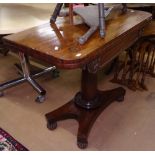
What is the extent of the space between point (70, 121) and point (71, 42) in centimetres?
69

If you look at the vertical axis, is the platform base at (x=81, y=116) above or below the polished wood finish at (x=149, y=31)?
below

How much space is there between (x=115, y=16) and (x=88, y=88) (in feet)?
1.70

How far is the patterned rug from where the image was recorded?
134 cm

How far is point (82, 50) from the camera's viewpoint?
1.01 metres

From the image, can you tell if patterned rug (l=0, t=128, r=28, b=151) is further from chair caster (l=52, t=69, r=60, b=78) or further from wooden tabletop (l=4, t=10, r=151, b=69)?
chair caster (l=52, t=69, r=60, b=78)

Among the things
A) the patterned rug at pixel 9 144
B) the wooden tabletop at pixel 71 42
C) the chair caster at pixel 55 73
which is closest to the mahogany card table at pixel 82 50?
the wooden tabletop at pixel 71 42

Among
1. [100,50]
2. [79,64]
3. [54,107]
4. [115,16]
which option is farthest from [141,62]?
[79,64]

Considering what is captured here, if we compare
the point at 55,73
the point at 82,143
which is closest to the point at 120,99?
the point at 82,143

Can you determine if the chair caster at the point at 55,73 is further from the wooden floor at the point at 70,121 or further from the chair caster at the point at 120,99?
the chair caster at the point at 120,99

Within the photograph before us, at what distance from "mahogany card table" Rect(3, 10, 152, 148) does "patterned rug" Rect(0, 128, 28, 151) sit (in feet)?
0.78

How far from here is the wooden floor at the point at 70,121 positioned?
1.39m

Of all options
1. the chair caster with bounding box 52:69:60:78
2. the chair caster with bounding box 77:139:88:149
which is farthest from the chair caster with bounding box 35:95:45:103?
the chair caster with bounding box 77:139:88:149

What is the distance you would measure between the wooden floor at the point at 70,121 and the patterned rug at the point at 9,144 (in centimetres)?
3

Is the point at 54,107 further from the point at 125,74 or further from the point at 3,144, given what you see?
the point at 125,74
